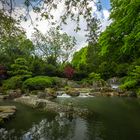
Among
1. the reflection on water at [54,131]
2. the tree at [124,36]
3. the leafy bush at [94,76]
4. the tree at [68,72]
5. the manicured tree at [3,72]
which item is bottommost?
the reflection on water at [54,131]

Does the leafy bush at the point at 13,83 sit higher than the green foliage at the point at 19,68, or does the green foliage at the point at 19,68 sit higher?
the green foliage at the point at 19,68

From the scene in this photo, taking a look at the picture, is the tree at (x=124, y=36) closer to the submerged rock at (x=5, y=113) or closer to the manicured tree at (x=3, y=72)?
the submerged rock at (x=5, y=113)

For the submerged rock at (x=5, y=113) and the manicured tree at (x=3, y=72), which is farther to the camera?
the manicured tree at (x=3, y=72)

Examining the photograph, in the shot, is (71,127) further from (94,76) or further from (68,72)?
(68,72)

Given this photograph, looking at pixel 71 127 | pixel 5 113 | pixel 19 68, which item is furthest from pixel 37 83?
pixel 71 127

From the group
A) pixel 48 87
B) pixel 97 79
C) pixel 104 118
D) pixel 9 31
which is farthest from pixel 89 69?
pixel 9 31

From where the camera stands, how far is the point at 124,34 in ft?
39.7

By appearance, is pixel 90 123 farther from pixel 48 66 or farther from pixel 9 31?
pixel 48 66

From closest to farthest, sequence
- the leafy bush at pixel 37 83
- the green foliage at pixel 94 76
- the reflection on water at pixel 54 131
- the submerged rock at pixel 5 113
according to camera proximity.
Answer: the reflection on water at pixel 54 131
the submerged rock at pixel 5 113
the leafy bush at pixel 37 83
the green foliage at pixel 94 76

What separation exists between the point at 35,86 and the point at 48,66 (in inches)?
382

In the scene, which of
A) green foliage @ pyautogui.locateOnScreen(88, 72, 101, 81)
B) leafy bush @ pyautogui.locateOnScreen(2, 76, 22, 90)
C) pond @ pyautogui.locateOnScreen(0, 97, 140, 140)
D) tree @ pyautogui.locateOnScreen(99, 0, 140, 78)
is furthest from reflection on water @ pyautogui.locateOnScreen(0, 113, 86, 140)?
green foliage @ pyautogui.locateOnScreen(88, 72, 101, 81)

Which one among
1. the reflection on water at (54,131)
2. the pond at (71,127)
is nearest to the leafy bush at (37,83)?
the pond at (71,127)

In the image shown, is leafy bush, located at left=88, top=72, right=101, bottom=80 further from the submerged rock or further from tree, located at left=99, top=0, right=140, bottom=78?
tree, located at left=99, top=0, right=140, bottom=78

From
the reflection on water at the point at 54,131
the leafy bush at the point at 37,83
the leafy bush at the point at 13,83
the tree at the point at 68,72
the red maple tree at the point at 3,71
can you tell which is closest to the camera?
the reflection on water at the point at 54,131
